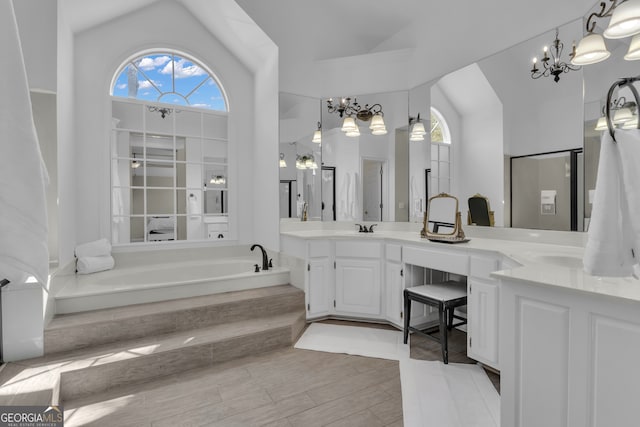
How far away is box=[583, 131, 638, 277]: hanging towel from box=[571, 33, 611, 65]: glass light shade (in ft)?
3.86

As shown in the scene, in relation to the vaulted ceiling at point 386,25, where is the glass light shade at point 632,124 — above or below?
below

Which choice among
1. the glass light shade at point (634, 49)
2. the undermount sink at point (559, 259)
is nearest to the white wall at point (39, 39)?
the undermount sink at point (559, 259)

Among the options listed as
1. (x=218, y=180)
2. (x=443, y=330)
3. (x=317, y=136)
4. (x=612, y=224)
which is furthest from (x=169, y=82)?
(x=612, y=224)

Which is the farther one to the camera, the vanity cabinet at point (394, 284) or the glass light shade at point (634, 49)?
the vanity cabinet at point (394, 284)

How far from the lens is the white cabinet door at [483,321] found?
7.07 feet

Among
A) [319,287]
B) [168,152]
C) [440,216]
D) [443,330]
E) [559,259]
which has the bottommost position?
[443,330]

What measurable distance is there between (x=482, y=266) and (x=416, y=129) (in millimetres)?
1641

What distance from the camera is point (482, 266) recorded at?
2258 mm

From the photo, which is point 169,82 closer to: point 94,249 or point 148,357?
point 94,249

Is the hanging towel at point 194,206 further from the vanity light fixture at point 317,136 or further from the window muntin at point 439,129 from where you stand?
the window muntin at point 439,129

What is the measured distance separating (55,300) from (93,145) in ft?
5.53

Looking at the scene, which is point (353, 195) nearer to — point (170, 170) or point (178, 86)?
point (170, 170)

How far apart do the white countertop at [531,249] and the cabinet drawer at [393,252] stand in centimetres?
7

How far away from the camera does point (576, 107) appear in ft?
7.27
